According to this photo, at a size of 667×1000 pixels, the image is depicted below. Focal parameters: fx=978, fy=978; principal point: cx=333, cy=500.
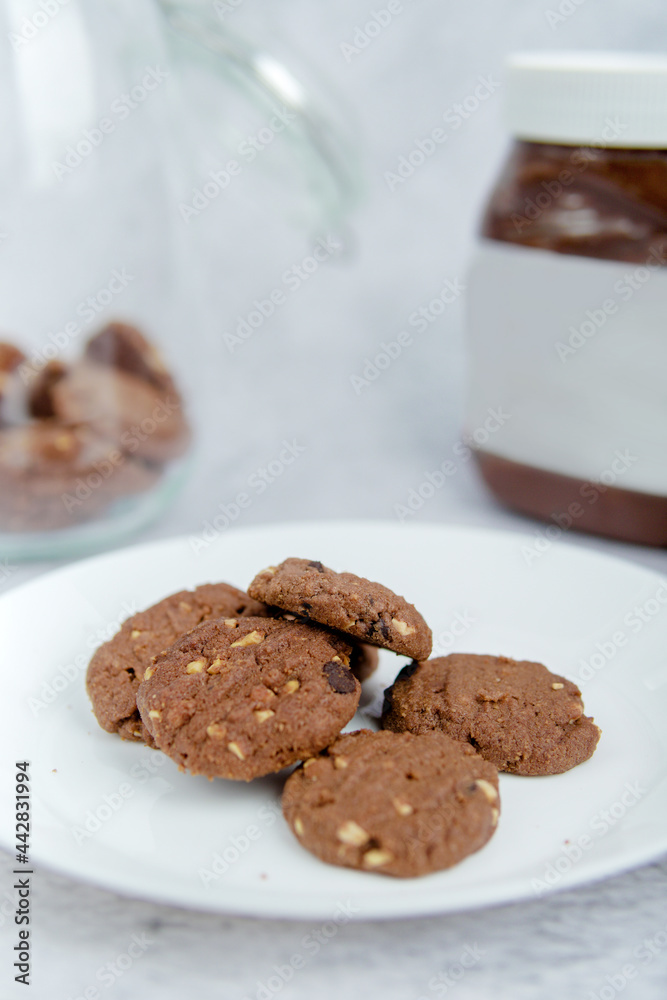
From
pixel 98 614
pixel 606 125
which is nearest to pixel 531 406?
pixel 606 125

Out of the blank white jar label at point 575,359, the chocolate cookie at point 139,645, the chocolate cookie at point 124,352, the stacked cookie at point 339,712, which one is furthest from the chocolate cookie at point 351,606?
the chocolate cookie at point 124,352

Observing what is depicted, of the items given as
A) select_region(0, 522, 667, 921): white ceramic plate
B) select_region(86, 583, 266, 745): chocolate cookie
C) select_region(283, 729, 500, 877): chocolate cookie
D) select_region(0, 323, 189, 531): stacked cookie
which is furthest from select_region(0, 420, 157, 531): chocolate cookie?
select_region(283, 729, 500, 877): chocolate cookie

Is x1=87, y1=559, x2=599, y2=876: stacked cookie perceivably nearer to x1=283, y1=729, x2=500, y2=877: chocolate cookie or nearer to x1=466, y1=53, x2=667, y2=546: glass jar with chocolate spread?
x1=283, y1=729, x2=500, y2=877: chocolate cookie

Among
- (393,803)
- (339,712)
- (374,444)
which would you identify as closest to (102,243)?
(374,444)

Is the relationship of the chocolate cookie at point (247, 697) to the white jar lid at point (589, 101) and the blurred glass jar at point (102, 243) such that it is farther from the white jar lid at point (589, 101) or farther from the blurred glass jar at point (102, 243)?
the white jar lid at point (589, 101)

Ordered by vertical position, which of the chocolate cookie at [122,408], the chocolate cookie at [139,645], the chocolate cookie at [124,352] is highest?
the chocolate cookie at [124,352]
